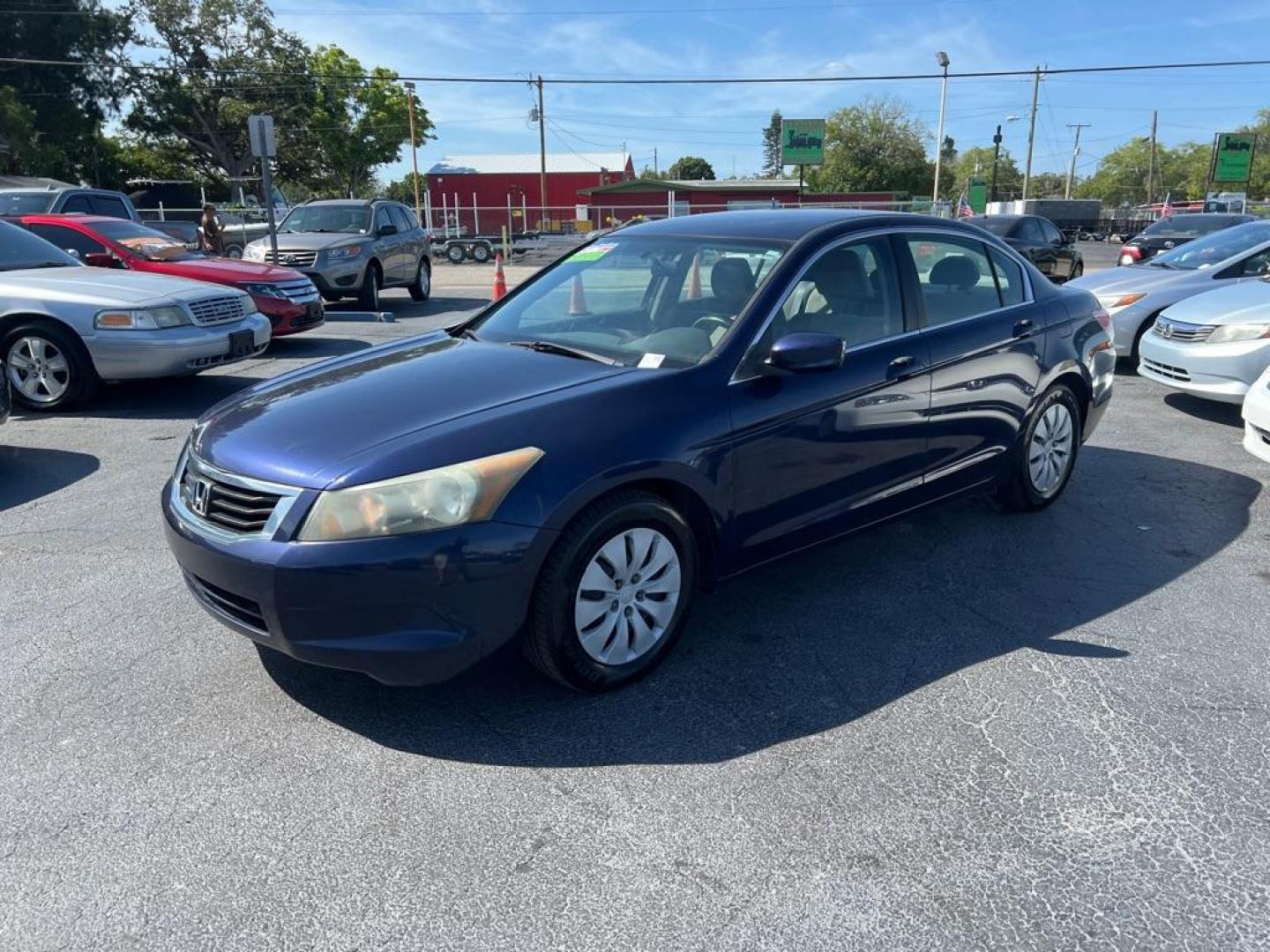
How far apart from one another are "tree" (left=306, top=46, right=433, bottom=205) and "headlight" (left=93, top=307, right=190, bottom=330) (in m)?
44.3

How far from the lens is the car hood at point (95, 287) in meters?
7.48

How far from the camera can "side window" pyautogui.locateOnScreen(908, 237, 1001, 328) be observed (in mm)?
4426

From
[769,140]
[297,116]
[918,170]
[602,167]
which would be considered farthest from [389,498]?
[769,140]

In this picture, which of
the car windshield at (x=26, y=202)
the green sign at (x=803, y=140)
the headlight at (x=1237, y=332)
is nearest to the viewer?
the headlight at (x=1237, y=332)

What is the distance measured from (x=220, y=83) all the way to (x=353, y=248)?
3922 centimetres

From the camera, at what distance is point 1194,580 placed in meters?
4.43

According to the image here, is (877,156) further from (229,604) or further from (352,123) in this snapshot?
(229,604)

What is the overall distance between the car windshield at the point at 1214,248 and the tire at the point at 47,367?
10452 mm

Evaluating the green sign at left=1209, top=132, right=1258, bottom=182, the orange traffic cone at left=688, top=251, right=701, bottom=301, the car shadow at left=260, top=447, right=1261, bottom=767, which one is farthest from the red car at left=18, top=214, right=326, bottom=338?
the green sign at left=1209, top=132, right=1258, bottom=182

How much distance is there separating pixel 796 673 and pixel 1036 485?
7.87ft

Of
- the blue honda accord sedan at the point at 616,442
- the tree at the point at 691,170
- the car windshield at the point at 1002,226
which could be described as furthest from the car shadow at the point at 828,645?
the tree at the point at 691,170

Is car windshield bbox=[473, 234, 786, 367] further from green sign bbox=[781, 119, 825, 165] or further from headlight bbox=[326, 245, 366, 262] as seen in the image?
green sign bbox=[781, 119, 825, 165]

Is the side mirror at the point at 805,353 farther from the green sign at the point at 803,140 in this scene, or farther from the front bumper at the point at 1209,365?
the green sign at the point at 803,140

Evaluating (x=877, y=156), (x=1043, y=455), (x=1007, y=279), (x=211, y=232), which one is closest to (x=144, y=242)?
(x=211, y=232)
